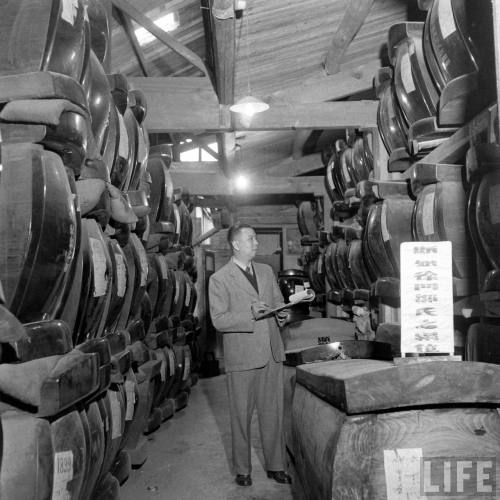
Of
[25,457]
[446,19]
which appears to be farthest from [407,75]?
[25,457]

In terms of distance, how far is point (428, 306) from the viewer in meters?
1.67

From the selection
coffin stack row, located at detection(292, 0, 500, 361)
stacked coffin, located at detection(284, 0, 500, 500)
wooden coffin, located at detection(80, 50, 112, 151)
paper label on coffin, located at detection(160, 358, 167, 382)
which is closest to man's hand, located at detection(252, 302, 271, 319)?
stacked coffin, located at detection(284, 0, 500, 500)

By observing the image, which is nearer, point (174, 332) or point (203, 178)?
point (174, 332)

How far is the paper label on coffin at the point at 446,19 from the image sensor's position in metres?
2.46

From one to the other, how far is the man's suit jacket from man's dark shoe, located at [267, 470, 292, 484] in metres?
0.74

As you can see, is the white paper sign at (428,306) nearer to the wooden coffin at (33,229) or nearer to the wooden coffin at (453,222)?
the wooden coffin at (453,222)

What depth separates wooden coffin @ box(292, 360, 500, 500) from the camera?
1.47 m

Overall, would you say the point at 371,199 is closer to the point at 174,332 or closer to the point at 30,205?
the point at 174,332

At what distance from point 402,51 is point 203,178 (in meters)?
5.03

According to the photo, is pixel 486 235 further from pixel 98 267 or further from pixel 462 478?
pixel 98 267

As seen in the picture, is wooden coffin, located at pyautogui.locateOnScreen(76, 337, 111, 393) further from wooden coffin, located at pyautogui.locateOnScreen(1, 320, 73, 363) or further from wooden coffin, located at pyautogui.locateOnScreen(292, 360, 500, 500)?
wooden coffin, located at pyautogui.locateOnScreen(292, 360, 500, 500)

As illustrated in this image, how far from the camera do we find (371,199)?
4.41 metres

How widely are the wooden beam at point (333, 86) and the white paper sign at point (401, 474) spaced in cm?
409

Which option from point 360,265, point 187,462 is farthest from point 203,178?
point 187,462
